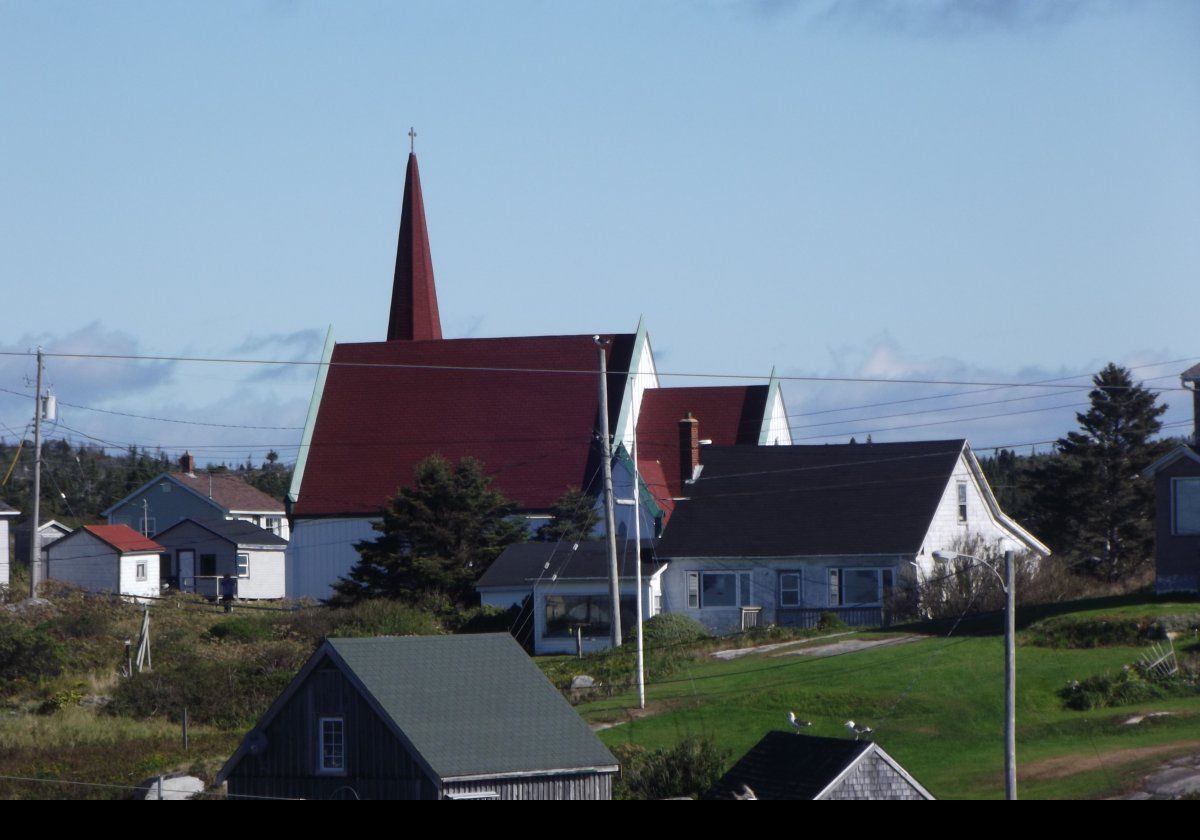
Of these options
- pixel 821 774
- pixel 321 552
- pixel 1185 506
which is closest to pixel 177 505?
pixel 321 552

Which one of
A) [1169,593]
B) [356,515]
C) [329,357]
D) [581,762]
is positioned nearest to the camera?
[581,762]

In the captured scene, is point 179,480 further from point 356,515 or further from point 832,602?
point 832,602

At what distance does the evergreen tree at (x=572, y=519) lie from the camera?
5138 centimetres

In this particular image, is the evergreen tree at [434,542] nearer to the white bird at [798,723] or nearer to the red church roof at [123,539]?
the red church roof at [123,539]

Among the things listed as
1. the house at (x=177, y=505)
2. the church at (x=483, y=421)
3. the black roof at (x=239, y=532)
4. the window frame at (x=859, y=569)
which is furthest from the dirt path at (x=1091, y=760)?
the house at (x=177, y=505)

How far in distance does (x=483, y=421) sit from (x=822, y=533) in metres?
19.4

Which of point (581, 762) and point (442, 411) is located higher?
point (442, 411)

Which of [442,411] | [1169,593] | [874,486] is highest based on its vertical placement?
[442,411]

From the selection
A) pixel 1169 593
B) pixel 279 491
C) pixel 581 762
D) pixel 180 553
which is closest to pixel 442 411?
pixel 180 553

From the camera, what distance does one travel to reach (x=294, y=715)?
25.0 meters

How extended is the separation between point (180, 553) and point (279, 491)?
49948mm

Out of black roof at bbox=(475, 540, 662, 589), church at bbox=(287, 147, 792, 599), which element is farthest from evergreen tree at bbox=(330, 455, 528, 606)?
church at bbox=(287, 147, 792, 599)

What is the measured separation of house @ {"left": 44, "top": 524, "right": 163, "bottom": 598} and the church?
10896 millimetres

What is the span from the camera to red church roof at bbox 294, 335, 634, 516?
2276 inches
